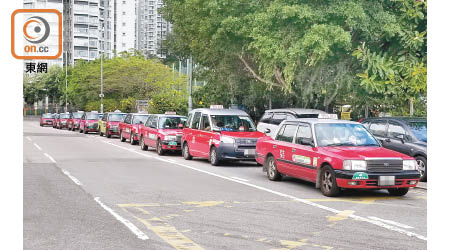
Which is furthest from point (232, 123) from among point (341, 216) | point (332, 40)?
point (341, 216)

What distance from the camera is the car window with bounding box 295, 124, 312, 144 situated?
535 inches

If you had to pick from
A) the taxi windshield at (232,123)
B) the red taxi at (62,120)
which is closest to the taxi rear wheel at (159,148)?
the taxi windshield at (232,123)

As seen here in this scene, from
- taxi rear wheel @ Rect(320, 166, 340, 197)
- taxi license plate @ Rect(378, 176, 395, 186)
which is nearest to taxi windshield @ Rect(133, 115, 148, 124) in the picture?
taxi rear wheel @ Rect(320, 166, 340, 197)

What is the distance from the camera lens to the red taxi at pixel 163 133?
23.5m

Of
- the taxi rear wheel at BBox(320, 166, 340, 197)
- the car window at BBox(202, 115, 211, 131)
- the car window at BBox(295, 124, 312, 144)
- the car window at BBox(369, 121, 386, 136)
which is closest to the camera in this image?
the taxi rear wheel at BBox(320, 166, 340, 197)

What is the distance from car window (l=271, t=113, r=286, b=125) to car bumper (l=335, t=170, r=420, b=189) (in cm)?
1125

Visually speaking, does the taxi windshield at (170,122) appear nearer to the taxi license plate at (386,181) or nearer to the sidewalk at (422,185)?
the sidewalk at (422,185)

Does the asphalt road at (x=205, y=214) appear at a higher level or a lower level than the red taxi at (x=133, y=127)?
lower

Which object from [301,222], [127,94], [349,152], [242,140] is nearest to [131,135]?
[242,140]

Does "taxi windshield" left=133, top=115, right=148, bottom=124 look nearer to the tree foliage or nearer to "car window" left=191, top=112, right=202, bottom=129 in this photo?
the tree foliage

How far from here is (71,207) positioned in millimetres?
10656

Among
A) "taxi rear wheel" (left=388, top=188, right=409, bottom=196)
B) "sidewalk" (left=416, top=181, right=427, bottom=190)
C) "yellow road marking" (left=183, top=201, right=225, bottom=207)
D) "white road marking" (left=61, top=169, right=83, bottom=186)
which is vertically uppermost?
"taxi rear wheel" (left=388, top=188, right=409, bottom=196)

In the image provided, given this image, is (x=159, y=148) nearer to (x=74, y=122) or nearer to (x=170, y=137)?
(x=170, y=137)

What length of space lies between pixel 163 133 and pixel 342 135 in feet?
37.3
